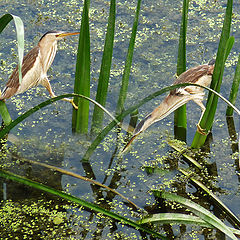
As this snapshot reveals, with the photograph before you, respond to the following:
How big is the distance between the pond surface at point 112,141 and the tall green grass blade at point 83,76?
0.30 feet

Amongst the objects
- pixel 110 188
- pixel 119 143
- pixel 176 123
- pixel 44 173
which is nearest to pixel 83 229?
pixel 110 188

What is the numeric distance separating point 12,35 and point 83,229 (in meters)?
2.07

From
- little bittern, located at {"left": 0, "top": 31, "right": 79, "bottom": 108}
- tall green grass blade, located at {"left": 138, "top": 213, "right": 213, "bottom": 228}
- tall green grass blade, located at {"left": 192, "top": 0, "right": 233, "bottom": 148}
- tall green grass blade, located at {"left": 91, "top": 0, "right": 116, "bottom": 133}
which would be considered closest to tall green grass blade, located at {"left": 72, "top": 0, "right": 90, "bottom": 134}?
tall green grass blade, located at {"left": 91, "top": 0, "right": 116, "bottom": 133}

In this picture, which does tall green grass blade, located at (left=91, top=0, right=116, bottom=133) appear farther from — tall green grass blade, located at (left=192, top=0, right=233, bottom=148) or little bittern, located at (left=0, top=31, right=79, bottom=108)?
tall green grass blade, located at (left=192, top=0, right=233, bottom=148)

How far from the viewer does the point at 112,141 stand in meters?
3.17

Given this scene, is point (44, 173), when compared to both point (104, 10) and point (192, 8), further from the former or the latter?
point (192, 8)

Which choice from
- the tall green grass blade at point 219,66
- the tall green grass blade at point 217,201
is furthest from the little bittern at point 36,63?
the tall green grass blade at point 217,201

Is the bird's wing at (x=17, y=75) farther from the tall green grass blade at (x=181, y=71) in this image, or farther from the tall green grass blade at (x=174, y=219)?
the tall green grass blade at (x=174, y=219)

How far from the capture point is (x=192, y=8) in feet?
14.5

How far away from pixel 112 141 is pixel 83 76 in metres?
0.48

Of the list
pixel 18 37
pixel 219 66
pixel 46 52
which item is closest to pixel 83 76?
pixel 46 52

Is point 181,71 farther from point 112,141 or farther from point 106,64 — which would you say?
point 112,141

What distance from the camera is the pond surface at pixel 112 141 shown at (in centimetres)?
258

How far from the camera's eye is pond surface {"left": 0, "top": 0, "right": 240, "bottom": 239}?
2.58 m
